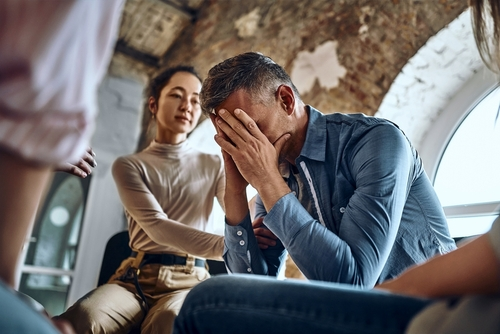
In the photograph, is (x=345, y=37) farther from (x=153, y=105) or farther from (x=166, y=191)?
(x=166, y=191)

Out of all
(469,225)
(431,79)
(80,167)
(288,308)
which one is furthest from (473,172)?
(288,308)

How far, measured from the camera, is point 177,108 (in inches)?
92.0

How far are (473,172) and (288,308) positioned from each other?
7.67ft

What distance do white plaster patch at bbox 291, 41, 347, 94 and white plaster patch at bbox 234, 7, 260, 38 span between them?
0.60m

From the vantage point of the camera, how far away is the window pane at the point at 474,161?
99.6 inches

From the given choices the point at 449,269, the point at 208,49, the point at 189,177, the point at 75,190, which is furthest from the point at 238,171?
the point at 75,190

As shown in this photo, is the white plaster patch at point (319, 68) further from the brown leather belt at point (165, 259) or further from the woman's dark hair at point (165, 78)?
the brown leather belt at point (165, 259)

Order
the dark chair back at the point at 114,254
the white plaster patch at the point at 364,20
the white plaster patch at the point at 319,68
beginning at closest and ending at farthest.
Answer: the dark chair back at the point at 114,254
the white plaster patch at the point at 364,20
the white plaster patch at the point at 319,68

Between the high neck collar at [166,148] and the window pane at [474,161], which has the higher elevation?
the window pane at [474,161]

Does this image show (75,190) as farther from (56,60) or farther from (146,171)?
(56,60)

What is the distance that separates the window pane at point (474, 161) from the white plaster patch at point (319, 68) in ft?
2.53

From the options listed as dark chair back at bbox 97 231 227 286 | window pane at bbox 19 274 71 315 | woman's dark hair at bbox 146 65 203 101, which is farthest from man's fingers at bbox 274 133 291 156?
window pane at bbox 19 274 71 315

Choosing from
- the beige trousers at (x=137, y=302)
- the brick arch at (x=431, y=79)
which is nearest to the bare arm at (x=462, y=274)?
the beige trousers at (x=137, y=302)

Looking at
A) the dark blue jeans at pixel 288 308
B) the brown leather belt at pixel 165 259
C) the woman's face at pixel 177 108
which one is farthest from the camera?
the woman's face at pixel 177 108
